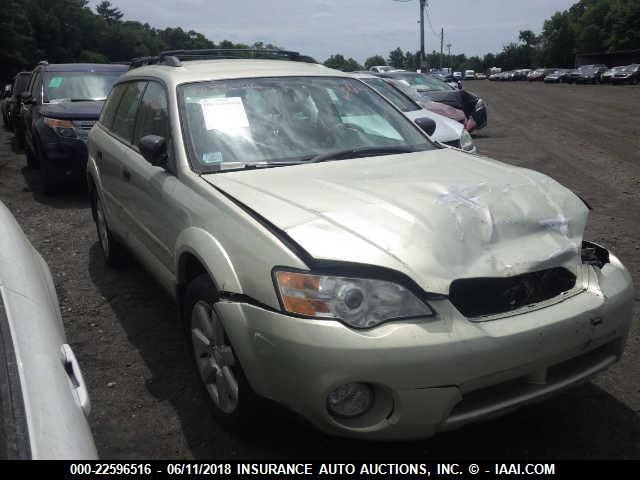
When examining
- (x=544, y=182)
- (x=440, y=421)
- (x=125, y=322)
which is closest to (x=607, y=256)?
(x=544, y=182)

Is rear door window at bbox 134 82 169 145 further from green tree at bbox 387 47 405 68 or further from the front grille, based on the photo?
green tree at bbox 387 47 405 68

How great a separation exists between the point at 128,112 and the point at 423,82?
10.4 m

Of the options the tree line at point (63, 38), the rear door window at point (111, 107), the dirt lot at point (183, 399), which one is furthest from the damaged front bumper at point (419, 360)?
the tree line at point (63, 38)

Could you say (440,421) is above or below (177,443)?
above

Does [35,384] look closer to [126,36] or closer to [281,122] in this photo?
[281,122]

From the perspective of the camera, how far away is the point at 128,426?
115 inches

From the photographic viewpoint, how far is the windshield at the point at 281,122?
3309mm

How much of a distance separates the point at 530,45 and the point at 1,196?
139 meters

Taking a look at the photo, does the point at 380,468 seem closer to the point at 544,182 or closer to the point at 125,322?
the point at 544,182

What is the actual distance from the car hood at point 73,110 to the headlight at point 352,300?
20.3 feet

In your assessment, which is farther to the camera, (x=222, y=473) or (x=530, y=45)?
(x=530, y=45)

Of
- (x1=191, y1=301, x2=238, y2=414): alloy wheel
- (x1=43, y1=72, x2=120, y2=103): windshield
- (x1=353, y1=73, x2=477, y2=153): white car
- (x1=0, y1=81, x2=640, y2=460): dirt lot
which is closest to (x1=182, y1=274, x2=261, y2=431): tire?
(x1=191, y1=301, x2=238, y2=414): alloy wheel

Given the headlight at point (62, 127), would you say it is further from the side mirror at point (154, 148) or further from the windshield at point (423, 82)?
the windshield at point (423, 82)

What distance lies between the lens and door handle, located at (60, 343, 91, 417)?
1.75 meters
